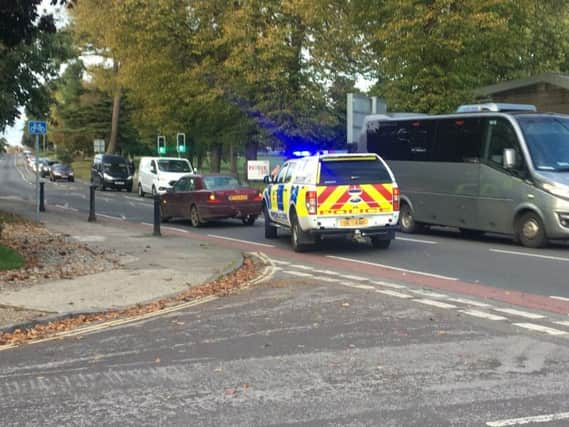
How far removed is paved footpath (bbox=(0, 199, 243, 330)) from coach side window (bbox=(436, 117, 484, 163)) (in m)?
5.80

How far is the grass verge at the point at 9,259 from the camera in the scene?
37.3ft

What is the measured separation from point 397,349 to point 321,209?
7.33 metres

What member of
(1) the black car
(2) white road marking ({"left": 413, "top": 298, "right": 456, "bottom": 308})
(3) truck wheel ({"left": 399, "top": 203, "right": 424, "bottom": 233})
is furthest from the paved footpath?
(1) the black car

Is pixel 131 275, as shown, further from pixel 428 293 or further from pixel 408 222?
pixel 408 222

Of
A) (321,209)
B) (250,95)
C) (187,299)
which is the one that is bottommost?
(187,299)

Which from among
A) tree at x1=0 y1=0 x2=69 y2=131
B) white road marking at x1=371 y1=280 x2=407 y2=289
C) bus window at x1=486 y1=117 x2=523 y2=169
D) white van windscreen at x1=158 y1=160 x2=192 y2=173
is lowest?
white road marking at x1=371 y1=280 x2=407 y2=289

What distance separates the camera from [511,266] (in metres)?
12.0

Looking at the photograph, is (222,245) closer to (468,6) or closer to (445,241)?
(445,241)

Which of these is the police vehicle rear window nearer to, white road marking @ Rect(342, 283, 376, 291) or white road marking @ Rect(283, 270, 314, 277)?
white road marking @ Rect(283, 270, 314, 277)

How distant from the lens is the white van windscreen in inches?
1396

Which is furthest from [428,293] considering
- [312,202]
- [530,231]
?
[530,231]

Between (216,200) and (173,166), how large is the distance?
15873 mm

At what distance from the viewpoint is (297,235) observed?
14414mm

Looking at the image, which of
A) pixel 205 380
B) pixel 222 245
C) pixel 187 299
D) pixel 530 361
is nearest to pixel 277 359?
pixel 205 380
